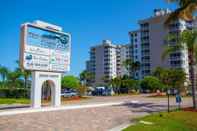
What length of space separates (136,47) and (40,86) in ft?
323

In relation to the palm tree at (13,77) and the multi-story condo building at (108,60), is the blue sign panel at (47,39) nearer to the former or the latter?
the palm tree at (13,77)

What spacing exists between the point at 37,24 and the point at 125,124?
47.8 ft

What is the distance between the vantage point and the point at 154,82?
270 feet

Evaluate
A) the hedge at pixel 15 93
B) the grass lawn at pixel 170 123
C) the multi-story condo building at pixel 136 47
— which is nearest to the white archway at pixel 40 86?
the grass lawn at pixel 170 123

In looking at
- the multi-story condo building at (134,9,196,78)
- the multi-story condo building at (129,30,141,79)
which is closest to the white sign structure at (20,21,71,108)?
the multi-story condo building at (134,9,196,78)

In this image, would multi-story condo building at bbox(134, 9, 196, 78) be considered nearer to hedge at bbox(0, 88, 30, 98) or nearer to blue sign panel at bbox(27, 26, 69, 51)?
hedge at bbox(0, 88, 30, 98)

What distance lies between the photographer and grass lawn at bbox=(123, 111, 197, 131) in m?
19.0

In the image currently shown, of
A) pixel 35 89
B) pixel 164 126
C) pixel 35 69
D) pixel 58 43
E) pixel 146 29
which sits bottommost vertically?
pixel 164 126

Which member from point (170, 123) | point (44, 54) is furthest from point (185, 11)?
point (44, 54)

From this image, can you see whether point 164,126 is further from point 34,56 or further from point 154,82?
point 154,82

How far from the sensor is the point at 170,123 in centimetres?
2134

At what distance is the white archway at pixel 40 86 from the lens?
27.6m

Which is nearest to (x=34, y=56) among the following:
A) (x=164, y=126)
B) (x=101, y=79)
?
(x=164, y=126)

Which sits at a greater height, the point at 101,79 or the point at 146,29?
the point at 146,29
